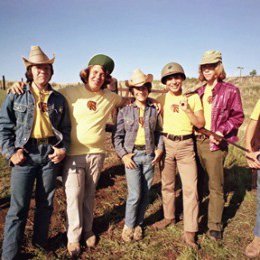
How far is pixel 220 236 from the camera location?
373 centimetres

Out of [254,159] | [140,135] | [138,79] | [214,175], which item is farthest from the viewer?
[214,175]

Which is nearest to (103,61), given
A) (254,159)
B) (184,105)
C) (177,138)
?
(184,105)

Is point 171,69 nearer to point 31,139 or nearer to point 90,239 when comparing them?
point 31,139

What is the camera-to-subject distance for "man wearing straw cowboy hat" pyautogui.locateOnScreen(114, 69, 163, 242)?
337 centimetres

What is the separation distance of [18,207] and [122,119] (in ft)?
5.26

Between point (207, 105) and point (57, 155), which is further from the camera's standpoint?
point (207, 105)

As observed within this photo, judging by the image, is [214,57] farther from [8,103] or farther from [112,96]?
[8,103]

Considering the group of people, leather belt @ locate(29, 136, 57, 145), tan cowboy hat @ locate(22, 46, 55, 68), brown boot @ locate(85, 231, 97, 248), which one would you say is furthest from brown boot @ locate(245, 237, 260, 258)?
tan cowboy hat @ locate(22, 46, 55, 68)

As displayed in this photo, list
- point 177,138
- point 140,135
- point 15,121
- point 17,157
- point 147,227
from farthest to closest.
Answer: point 147,227, point 177,138, point 140,135, point 15,121, point 17,157

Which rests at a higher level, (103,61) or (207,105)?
(103,61)

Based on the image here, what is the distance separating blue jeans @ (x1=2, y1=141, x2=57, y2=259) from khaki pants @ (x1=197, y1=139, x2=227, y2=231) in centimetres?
201

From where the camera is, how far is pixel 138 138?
11.2 ft

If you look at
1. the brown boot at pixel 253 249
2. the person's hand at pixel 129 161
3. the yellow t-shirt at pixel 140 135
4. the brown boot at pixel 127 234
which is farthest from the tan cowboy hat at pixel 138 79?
the brown boot at pixel 253 249

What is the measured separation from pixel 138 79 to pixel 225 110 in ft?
4.09
